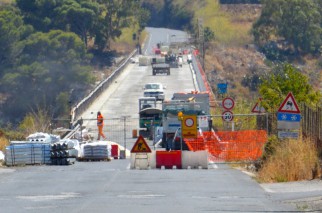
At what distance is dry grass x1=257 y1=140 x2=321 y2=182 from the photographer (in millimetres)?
24797

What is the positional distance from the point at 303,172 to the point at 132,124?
3500cm

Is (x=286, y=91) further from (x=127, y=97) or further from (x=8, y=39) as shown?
(x=8, y=39)

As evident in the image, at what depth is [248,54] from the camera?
456 ft

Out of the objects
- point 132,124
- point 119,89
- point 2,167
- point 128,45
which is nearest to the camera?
point 2,167

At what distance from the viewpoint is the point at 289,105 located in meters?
28.2

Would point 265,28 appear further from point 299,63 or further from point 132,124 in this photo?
point 132,124

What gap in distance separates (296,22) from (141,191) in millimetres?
112199

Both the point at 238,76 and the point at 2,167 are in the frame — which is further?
the point at 238,76

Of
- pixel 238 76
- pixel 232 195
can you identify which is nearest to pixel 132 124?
pixel 232 195

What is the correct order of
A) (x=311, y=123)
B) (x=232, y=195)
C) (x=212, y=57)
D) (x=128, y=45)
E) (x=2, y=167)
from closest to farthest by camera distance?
1. (x=232, y=195)
2. (x=311, y=123)
3. (x=2, y=167)
4. (x=212, y=57)
5. (x=128, y=45)

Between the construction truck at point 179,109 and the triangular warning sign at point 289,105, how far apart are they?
1425 centimetres

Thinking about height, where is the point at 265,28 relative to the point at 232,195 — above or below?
above

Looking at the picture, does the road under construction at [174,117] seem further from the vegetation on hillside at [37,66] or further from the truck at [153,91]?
the vegetation on hillside at [37,66]

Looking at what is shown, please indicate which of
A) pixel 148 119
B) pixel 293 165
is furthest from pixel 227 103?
pixel 293 165
